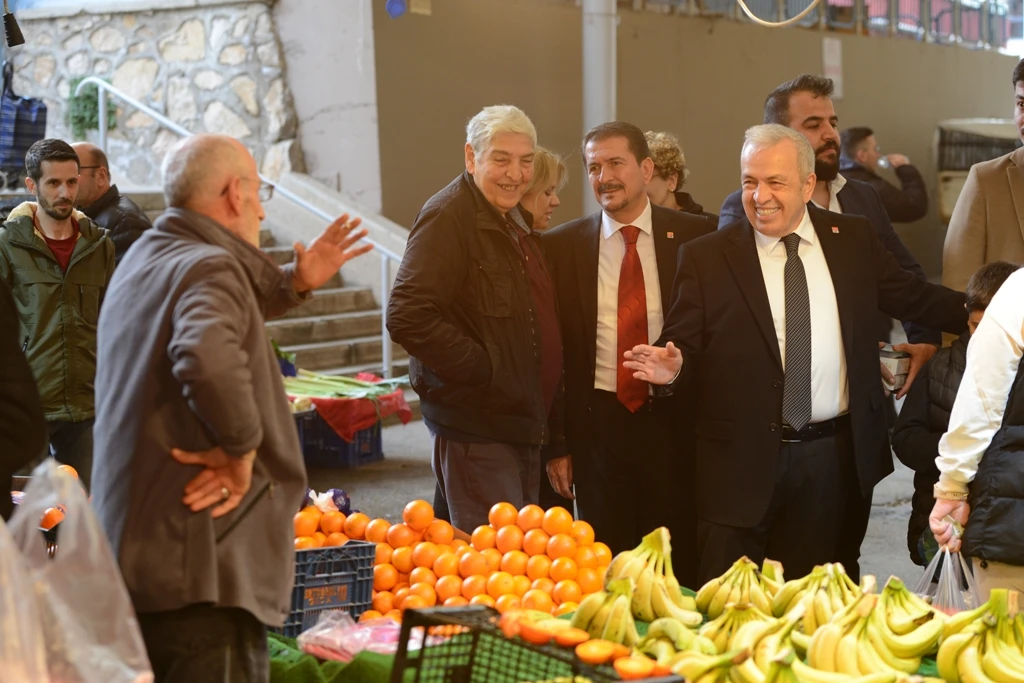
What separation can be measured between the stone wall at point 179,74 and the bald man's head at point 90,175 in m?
4.62

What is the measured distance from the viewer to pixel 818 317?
3.75 metres

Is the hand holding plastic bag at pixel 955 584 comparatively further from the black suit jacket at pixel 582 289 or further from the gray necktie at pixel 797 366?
the black suit jacket at pixel 582 289

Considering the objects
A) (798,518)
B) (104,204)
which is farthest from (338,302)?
Result: (798,518)

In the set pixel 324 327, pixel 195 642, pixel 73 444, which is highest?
pixel 195 642

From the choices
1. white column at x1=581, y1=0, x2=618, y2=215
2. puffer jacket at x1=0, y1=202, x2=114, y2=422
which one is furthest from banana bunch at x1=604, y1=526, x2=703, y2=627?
white column at x1=581, y1=0, x2=618, y2=215

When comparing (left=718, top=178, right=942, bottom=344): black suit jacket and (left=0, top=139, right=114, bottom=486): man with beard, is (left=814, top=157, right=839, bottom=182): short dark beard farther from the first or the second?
(left=0, top=139, right=114, bottom=486): man with beard

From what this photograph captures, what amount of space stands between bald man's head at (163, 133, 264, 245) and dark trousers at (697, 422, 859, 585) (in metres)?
1.92

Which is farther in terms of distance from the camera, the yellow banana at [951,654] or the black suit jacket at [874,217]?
the black suit jacket at [874,217]

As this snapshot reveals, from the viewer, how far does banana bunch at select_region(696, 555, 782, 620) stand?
9.61 ft

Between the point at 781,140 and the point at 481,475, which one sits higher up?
the point at 781,140

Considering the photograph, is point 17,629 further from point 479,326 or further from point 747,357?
point 747,357

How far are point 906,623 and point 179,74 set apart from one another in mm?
8985

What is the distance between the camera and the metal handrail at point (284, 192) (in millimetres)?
9039

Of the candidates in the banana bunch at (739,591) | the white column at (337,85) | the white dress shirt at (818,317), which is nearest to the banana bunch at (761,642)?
the banana bunch at (739,591)
